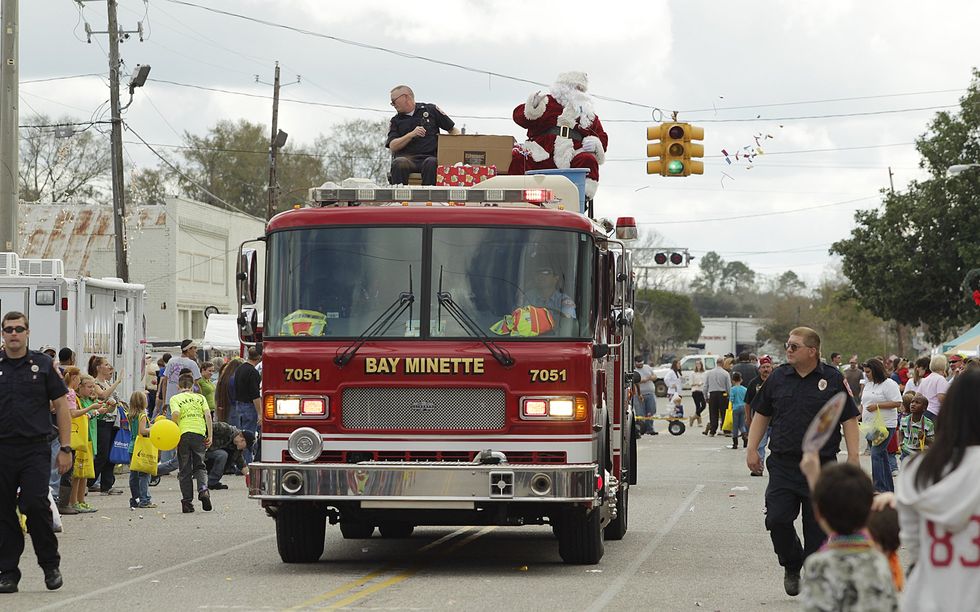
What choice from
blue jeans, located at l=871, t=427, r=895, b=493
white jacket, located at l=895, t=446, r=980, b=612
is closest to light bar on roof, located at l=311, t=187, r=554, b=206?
white jacket, located at l=895, t=446, r=980, b=612

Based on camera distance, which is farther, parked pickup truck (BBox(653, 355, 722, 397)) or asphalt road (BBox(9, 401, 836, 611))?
parked pickup truck (BBox(653, 355, 722, 397))

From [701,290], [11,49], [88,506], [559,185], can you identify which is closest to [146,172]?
[11,49]

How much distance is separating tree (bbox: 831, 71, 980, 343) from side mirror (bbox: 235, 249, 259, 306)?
41.9 m

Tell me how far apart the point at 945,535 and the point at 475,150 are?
904 cm

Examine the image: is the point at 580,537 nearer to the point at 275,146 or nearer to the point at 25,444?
the point at 25,444

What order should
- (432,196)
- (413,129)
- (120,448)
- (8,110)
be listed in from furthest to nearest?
(8,110), (120,448), (413,129), (432,196)

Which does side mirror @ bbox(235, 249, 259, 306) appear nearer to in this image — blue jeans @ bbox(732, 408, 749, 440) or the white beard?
the white beard

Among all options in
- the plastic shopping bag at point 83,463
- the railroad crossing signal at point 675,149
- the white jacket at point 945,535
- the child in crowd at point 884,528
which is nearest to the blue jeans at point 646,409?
the railroad crossing signal at point 675,149

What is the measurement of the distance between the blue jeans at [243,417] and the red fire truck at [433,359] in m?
9.79

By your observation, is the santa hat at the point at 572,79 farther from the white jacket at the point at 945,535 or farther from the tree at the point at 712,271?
the tree at the point at 712,271

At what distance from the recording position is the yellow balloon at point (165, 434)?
17.7 metres

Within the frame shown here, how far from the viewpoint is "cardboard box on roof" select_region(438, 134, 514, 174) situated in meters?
14.2

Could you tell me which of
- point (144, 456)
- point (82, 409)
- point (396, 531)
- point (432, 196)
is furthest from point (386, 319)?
point (144, 456)

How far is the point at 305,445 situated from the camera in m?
11.9
